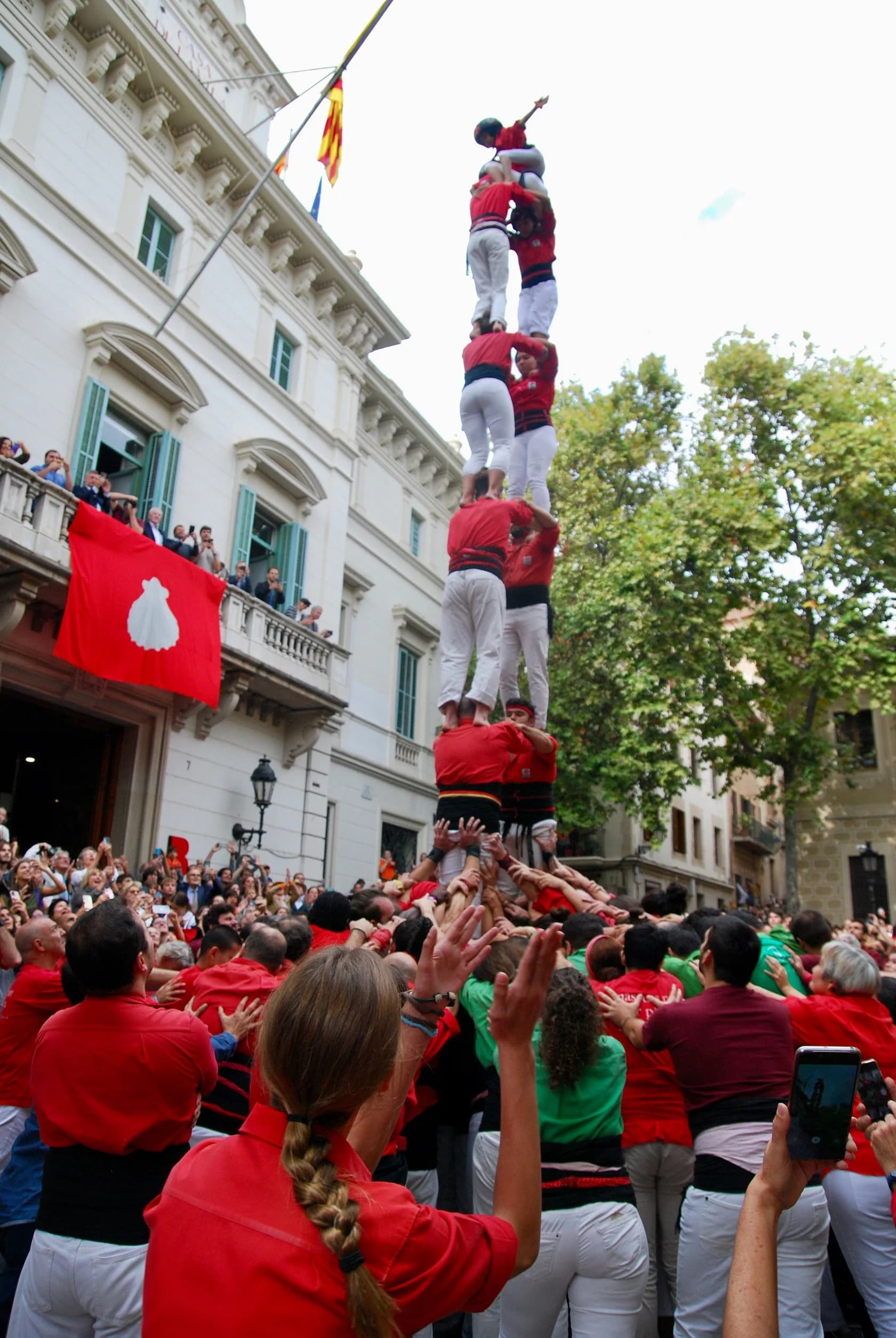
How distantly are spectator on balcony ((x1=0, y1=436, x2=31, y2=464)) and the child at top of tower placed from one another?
665cm

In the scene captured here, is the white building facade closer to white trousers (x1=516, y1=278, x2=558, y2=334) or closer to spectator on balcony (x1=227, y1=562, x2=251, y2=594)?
spectator on balcony (x1=227, y1=562, x2=251, y2=594)

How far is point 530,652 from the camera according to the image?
947 centimetres

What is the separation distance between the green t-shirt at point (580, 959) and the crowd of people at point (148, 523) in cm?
977

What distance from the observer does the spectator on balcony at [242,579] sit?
1625cm

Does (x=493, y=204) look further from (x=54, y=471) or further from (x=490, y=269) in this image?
(x=54, y=471)

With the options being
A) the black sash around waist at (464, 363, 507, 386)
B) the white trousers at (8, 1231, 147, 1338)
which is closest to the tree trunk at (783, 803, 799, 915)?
the black sash around waist at (464, 363, 507, 386)

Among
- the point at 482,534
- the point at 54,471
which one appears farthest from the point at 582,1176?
the point at 54,471

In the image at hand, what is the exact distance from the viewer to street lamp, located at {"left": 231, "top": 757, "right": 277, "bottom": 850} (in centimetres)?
1598

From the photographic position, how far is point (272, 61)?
65.1 ft

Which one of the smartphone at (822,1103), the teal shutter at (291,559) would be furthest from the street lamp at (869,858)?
the smartphone at (822,1103)

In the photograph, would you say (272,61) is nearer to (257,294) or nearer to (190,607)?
(257,294)

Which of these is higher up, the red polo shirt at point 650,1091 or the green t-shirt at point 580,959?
the green t-shirt at point 580,959

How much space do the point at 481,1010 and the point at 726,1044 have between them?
867mm

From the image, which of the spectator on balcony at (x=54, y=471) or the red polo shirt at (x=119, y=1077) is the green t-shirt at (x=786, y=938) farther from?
the spectator on balcony at (x=54, y=471)
